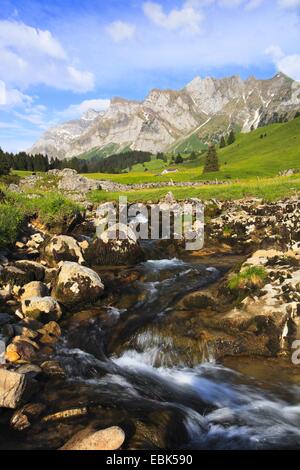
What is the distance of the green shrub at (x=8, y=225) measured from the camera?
2519cm

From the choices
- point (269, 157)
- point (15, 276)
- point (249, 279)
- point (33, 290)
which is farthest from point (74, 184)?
point (269, 157)

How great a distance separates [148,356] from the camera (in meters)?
14.5

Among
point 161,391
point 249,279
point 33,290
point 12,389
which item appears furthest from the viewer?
point 33,290

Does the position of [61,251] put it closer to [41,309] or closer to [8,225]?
[8,225]

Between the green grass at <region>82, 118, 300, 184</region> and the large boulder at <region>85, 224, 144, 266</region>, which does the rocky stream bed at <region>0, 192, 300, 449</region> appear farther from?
the green grass at <region>82, 118, 300, 184</region>

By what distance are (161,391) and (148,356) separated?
2.24 meters

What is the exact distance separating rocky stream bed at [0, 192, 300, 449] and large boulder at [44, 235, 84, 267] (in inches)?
3.1

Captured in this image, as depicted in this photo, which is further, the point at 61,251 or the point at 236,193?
the point at 236,193

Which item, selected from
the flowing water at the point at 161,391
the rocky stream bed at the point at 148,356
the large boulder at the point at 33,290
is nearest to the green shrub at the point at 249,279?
the rocky stream bed at the point at 148,356

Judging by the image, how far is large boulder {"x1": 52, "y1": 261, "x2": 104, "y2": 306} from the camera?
18281mm

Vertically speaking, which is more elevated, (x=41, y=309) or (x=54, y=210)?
(x=54, y=210)

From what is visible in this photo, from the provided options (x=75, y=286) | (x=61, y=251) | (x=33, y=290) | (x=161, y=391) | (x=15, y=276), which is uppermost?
(x=61, y=251)

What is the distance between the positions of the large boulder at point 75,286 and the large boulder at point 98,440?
9.62 meters

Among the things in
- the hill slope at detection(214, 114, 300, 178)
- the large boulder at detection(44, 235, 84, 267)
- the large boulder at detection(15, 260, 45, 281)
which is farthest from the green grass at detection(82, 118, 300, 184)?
the large boulder at detection(15, 260, 45, 281)
